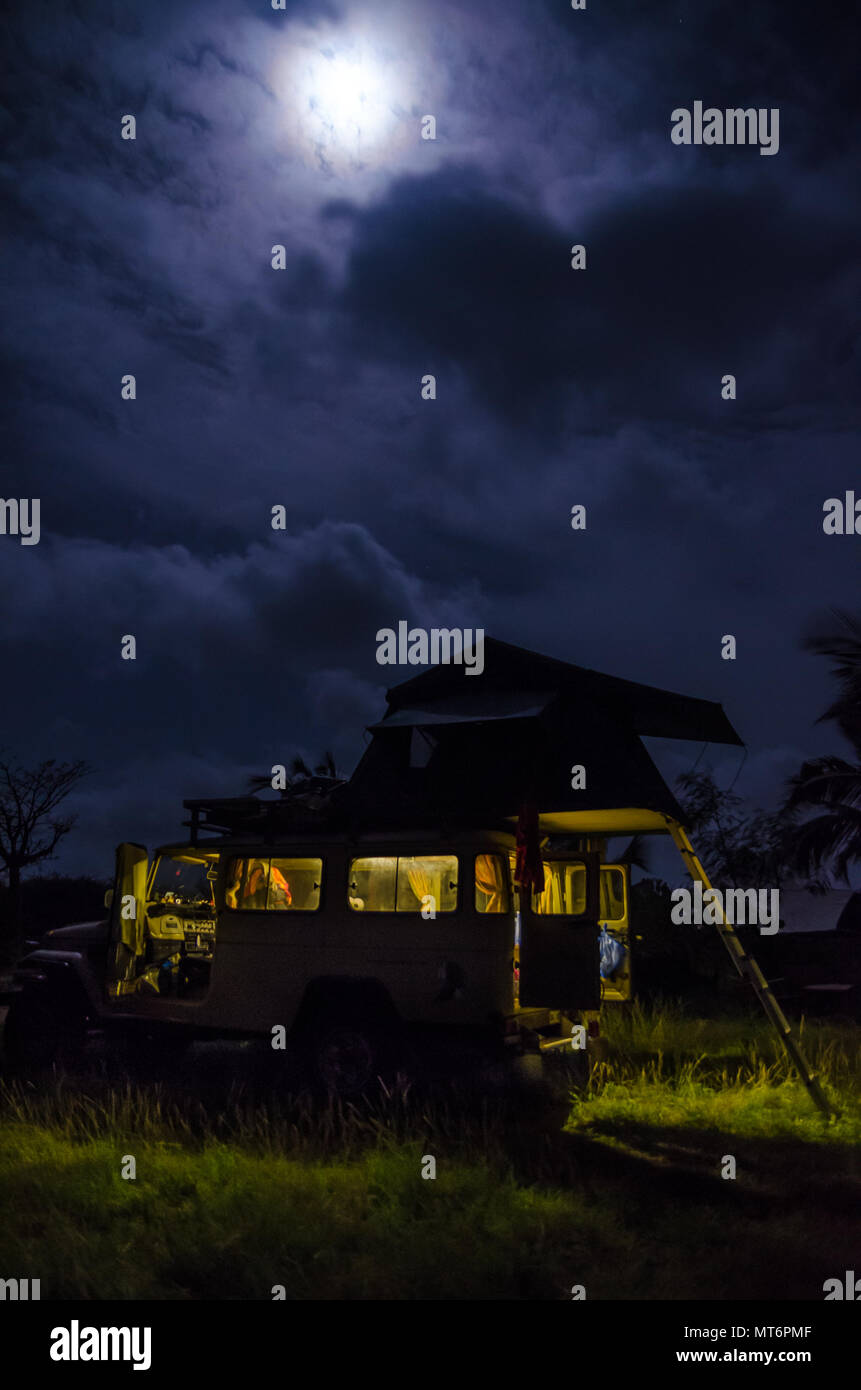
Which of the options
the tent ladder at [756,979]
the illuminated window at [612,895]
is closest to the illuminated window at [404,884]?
the tent ladder at [756,979]

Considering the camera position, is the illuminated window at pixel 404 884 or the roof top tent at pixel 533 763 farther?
the roof top tent at pixel 533 763

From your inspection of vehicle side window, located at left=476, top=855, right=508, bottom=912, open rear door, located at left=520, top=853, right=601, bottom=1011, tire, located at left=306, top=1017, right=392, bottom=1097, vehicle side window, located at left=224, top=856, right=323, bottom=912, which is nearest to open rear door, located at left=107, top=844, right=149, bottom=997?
vehicle side window, located at left=224, top=856, right=323, bottom=912

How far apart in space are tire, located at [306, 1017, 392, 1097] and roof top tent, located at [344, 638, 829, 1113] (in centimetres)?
133

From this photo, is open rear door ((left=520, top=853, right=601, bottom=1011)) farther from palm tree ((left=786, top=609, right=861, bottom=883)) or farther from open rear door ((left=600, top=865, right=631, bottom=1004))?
palm tree ((left=786, top=609, right=861, bottom=883))

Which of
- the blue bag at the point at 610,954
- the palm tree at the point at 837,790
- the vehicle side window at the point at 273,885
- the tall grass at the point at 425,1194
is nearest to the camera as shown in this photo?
the tall grass at the point at 425,1194

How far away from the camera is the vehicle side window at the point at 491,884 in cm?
817

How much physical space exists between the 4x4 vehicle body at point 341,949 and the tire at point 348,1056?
35 millimetres

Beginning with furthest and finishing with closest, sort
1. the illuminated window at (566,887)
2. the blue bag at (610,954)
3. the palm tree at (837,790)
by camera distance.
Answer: the palm tree at (837,790) → the blue bag at (610,954) → the illuminated window at (566,887)

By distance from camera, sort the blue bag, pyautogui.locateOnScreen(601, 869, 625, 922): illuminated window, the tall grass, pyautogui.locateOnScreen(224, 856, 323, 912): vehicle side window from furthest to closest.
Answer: pyautogui.locateOnScreen(601, 869, 625, 922): illuminated window → the blue bag → pyautogui.locateOnScreen(224, 856, 323, 912): vehicle side window → the tall grass

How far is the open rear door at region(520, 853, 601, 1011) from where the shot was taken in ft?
25.5

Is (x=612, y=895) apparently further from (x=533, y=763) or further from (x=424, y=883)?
(x=424, y=883)

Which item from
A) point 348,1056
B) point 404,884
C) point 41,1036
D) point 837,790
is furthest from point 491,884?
point 837,790

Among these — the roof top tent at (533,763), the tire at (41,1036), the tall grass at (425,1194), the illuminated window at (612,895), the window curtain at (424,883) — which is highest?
the roof top tent at (533,763)

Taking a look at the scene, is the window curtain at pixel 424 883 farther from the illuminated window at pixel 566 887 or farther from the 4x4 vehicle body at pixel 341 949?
the illuminated window at pixel 566 887
